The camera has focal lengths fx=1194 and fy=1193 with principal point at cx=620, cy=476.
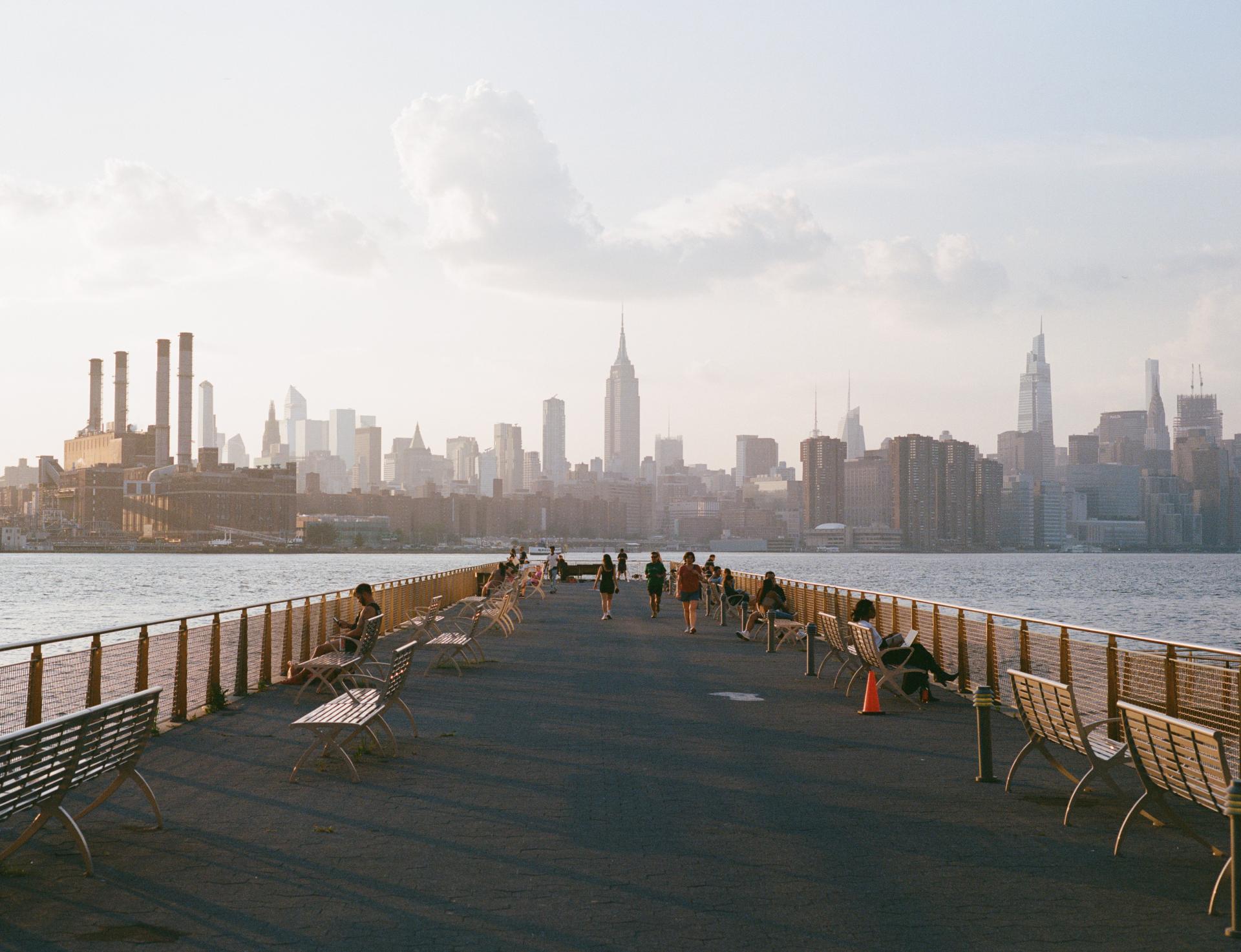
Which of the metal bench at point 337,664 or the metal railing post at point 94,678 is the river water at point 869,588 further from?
the metal railing post at point 94,678

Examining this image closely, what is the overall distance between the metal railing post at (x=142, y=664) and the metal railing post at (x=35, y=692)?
1685 mm

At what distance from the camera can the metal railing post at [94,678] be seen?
36.3 ft

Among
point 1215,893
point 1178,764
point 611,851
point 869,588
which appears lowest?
point 869,588

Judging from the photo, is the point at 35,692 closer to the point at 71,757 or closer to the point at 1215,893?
the point at 71,757

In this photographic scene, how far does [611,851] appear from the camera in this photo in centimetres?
706

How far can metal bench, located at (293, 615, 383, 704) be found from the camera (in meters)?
13.6

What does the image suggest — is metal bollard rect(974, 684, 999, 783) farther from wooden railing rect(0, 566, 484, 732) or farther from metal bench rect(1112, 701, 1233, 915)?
wooden railing rect(0, 566, 484, 732)

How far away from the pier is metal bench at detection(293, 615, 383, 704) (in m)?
1.41

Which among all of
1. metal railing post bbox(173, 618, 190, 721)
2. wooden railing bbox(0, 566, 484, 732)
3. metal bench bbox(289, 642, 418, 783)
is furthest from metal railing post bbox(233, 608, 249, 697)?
metal bench bbox(289, 642, 418, 783)

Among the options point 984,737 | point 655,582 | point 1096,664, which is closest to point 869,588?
point 655,582

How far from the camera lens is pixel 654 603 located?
3162cm

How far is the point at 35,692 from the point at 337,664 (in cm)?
373

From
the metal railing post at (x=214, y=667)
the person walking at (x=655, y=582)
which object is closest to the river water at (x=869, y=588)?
the person walking at (x=655, y=582)

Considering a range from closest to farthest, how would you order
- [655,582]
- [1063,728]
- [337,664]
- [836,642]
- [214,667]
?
[1063,728], [337,664], [214,667], [836,642], [655,582]
